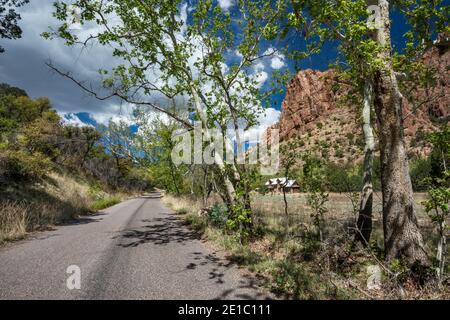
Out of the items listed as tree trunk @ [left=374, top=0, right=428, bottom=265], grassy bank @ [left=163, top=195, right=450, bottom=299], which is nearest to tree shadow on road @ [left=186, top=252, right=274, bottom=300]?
grassy bank @ [left=163, top=195, right=450, bottom=299]

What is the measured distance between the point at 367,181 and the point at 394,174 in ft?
6.16

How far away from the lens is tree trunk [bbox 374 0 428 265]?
4.34 metres

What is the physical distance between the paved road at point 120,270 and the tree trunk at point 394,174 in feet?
8.35

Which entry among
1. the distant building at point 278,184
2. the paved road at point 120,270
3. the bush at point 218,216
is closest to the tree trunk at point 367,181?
the distant building at point 278,184

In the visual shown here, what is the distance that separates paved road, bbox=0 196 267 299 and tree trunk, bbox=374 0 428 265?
2544 millimetres

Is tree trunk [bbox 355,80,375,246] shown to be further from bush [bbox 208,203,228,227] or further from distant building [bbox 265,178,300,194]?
bush [bbox 208,203,228,227]

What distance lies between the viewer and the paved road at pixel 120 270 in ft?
13.0

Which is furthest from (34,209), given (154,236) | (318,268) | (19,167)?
(318,268)

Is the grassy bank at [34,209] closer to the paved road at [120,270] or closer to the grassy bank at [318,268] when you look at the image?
the paved road at [120,270]

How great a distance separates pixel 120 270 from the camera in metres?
5.01

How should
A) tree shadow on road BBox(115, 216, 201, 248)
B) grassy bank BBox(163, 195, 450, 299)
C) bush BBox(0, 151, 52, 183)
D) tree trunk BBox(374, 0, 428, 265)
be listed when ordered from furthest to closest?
bush BBox(0, 151, 52, 183) → tree shadow on road BBox(115, 216, 201, 248) → tree trunk BBox(374, 0, 428, 265) → grassy bank BBox(163, 195, 450, 299)
